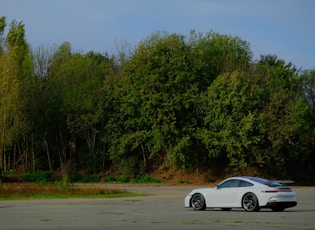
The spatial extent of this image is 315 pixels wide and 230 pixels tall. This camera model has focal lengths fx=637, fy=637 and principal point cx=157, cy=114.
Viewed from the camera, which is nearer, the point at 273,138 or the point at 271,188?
the point at 271,188

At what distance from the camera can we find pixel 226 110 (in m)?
62.7

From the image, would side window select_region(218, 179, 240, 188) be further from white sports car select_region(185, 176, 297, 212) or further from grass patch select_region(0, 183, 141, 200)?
grass patch select_region(0, 183, 141, 200)

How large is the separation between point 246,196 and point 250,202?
11.4 inches

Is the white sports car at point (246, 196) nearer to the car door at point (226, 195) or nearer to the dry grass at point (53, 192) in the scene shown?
the car door at point (226, 195)

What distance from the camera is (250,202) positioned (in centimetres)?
2503

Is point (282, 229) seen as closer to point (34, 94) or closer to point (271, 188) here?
point (271, 188)

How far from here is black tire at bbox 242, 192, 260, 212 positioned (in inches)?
974

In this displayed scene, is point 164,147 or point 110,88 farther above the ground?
point 110,88

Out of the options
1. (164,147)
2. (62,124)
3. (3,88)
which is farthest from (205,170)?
(3,88)

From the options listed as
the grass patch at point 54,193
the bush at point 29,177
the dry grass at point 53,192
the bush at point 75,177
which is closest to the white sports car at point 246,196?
the grass patch at point 54,193

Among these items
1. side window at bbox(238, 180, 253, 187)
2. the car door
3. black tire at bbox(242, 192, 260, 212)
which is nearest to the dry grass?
the car door

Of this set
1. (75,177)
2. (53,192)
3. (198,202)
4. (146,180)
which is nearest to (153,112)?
(146,180)

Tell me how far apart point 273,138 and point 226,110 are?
5384 millimetres

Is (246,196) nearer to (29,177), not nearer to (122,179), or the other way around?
(122,179)
